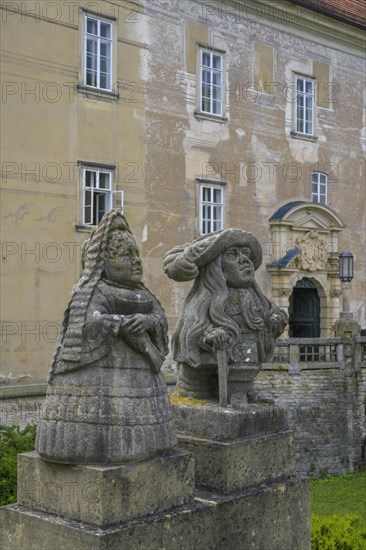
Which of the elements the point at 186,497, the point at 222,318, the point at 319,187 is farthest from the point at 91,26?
the point at 186,497

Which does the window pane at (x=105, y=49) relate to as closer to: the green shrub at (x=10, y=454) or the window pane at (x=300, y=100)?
the window pane at (x=300, y=100)

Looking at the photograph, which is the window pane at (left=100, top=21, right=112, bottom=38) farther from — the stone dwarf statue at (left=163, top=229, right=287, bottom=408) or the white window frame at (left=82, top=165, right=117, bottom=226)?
the stone dwarf statue at (left=163, top=229, right=287, bottom=408)

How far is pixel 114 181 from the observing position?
716 inches

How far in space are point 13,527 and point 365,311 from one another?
804 inches

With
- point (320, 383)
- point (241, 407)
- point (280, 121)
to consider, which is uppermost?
point (280, 121)

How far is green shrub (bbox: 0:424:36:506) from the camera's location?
9.09 meters

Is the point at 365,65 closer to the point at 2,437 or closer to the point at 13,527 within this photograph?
the point at 2,437

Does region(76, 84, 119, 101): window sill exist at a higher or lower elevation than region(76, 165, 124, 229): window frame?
higher

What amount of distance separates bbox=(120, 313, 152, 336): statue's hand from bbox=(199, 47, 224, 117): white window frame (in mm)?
15780

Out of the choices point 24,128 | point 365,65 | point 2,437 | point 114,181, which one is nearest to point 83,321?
point 2,437

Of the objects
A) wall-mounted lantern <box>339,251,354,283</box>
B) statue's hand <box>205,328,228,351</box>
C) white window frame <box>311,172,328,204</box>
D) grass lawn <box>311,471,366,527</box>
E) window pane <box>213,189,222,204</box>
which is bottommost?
grass lawn <box>311,471,366,527</box>

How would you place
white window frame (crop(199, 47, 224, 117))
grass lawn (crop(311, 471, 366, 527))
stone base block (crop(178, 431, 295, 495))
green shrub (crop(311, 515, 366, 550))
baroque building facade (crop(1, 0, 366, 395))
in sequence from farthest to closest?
white window frame (crop(199, 47, 224, 117)) < baroque building facade (crop(1, 0, 366, 395)) < grass lawn (crop(311, 471, 366, 527)) < green shrub (crop(311, 515, 366, 550)) < stone base block (crop(178, 431, 295, 495))

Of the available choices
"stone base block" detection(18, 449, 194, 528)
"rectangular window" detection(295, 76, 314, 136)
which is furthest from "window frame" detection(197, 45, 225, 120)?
"stone base block" detection(18, 449, 194, 528)

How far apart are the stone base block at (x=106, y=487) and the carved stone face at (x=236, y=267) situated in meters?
1.42
